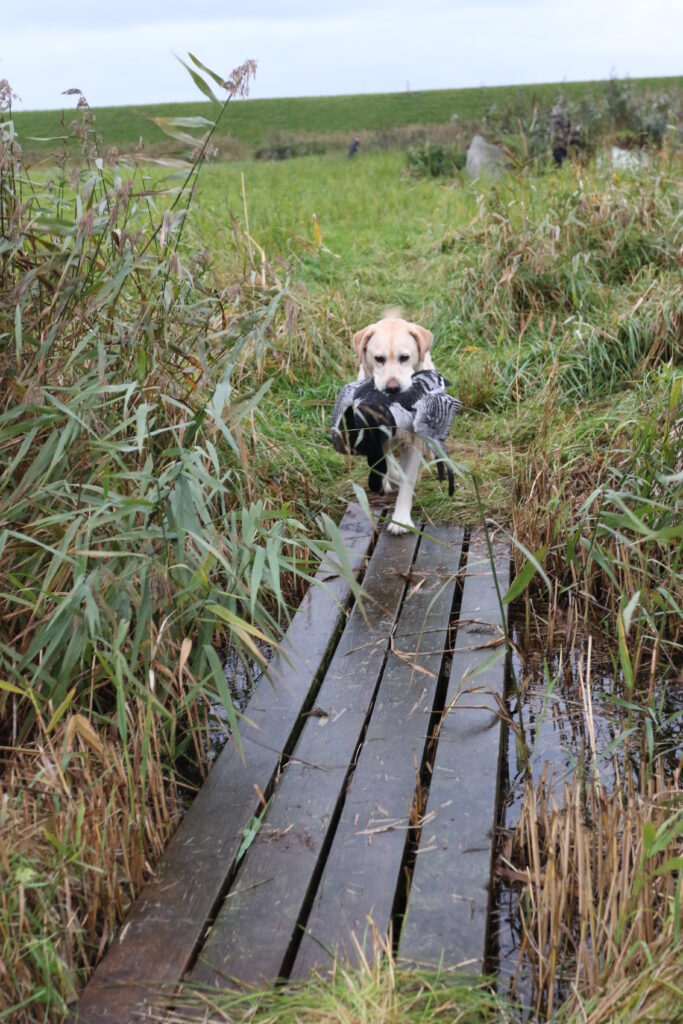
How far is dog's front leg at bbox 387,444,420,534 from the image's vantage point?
164 inches

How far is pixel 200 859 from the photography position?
7.73 feet

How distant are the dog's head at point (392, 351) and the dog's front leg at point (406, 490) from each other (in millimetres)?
291

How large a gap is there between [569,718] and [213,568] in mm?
1214

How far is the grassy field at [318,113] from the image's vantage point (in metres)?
27.4

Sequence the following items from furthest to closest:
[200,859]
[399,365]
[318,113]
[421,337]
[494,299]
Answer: [318,113]
[494,299]
[421,337]
[399,365]
[200,859]

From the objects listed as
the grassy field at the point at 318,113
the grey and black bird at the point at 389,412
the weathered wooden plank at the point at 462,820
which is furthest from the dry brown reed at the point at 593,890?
the grassy field at the point at 318,113

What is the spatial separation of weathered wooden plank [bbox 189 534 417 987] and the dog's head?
1.08m

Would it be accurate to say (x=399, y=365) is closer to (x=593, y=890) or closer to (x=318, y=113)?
(x=593, y=890)

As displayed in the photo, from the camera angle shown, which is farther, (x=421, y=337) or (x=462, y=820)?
(x=421, y=337)

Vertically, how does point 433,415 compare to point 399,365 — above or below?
below

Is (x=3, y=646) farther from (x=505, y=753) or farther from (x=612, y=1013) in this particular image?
(x=612, y=1013)

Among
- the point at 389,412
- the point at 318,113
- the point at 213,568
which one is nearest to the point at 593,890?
the point at 213,568

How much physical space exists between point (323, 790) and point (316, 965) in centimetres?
61

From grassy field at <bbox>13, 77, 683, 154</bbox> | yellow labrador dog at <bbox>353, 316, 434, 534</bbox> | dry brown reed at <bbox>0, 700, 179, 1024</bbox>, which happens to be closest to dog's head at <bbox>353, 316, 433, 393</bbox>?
yellow labrador dog at <bbox>353, 316, 434, 534</bbox>
